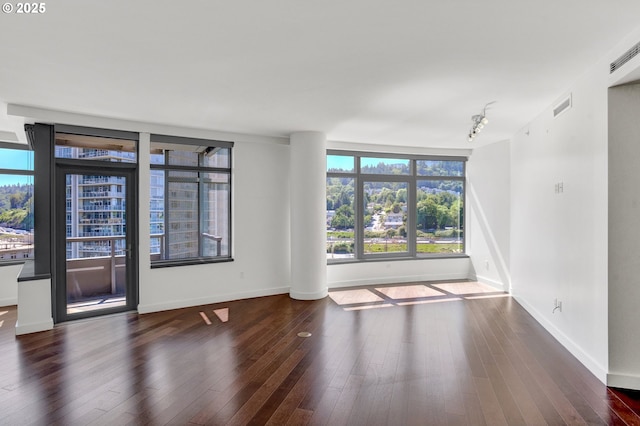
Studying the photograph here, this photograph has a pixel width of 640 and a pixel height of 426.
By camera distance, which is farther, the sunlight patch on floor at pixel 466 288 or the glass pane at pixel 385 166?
the glass pane at pixel 385 166

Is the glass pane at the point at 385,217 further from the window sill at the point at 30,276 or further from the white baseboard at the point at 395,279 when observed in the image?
the window sill at the point at 30,276

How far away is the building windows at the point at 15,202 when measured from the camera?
5.98 meters

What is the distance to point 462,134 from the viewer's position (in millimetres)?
6070

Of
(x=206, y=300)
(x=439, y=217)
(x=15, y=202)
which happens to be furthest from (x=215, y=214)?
(x=439, y=217)

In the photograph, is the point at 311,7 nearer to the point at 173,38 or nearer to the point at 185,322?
the point at 173,38

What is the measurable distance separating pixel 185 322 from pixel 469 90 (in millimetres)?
4462

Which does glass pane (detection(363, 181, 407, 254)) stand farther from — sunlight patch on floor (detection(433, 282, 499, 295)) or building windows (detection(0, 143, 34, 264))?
building windows (detection(0, 143, 34, 264))

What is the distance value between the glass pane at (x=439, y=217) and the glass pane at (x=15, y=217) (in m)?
7.25

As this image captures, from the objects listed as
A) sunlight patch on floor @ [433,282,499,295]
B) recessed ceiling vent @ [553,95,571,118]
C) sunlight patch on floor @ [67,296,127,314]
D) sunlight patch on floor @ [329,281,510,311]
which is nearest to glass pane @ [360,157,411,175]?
sunlight patch on floor @ [329,281,510,311]

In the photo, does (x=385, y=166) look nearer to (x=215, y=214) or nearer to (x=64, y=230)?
(x=215, y=214)

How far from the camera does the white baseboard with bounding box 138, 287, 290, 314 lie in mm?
5273

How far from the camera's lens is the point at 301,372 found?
3.36 meters

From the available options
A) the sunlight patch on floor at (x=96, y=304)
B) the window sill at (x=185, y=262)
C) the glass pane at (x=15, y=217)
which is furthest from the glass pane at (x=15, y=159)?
the window sill at (x=185, y=262)

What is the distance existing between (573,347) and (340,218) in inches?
169
